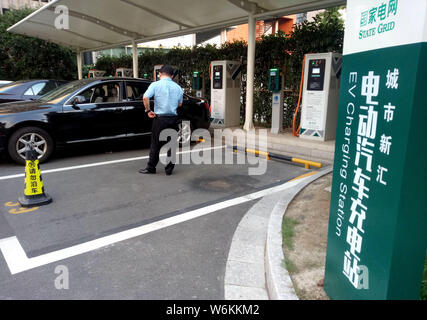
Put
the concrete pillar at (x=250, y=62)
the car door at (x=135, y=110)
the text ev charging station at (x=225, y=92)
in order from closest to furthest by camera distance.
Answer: the car door at (x=135, y=110), the concrete pillar at (x=250, y=62), the text ev charging station at (x=225, y=92)

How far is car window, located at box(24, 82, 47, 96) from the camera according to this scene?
28.4ft

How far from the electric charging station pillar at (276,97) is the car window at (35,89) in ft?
20.1

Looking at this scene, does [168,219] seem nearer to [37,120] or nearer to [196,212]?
[196,212]

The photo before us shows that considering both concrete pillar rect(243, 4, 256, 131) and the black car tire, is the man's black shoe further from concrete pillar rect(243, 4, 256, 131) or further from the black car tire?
concrete pillar rect(243, 4, 256, 131)

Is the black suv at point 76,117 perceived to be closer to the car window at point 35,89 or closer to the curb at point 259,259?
the car window at point 35,89

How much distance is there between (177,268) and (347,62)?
2.16 m

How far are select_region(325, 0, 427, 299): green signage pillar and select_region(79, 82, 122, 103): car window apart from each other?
5.70 m

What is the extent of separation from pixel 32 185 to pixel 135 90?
362 cm

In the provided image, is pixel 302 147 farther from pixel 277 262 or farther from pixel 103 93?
pixel 277 262

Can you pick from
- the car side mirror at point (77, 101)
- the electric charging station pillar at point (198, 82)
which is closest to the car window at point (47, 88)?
the car side mirror at point (77, 101)

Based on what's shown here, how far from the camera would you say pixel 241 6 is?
7.93 meters

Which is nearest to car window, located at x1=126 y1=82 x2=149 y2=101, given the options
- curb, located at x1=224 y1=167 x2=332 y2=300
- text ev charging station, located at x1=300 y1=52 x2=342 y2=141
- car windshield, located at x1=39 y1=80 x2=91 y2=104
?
car windshield, located at x1=39 y1=80 x2=91 y2=104

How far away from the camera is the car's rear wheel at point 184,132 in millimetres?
7922
